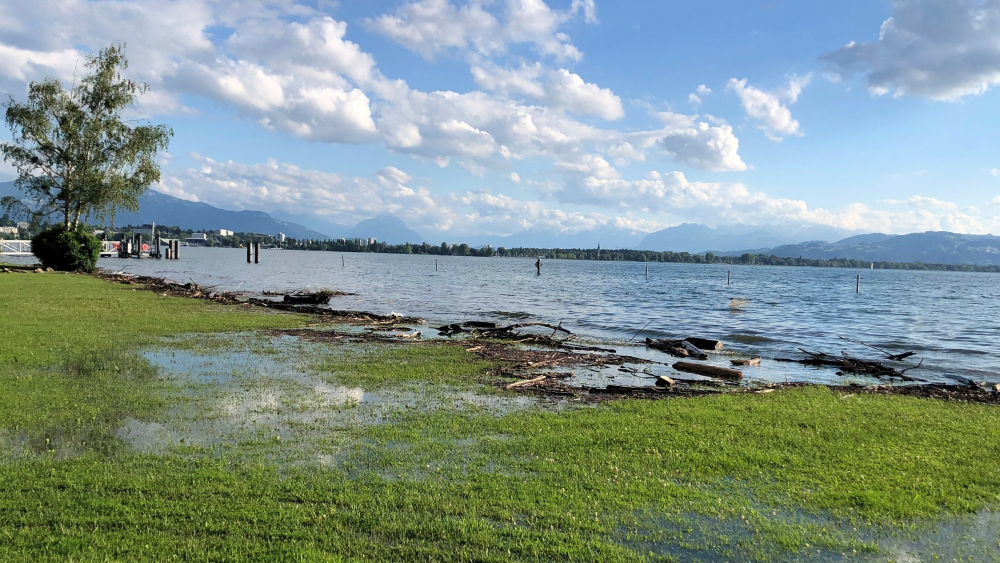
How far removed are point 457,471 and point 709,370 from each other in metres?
12.7

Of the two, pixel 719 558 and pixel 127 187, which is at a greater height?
pixel 127 187

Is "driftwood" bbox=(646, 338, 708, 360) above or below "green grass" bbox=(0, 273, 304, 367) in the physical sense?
below

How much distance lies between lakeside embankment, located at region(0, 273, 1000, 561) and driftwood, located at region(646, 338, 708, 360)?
304 inches

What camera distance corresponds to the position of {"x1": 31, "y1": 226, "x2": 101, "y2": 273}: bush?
5181 centimetres

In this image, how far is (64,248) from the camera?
52.1 metres

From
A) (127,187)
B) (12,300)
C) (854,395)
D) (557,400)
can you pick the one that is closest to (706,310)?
(854,395)

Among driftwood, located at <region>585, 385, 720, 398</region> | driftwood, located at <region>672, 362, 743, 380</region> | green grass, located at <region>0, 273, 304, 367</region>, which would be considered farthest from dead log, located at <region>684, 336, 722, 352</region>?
green grass, located at <region>0, 273, 304, 367</region>

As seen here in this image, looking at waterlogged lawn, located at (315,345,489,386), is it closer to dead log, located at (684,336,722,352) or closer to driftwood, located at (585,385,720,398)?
driftwood, located at (585,385,720,398)

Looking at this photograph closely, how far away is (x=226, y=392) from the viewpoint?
12.6 metres

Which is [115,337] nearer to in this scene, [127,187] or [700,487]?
[700,487]

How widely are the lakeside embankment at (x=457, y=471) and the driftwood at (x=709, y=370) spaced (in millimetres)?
3161

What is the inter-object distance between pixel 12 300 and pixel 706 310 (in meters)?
44.9

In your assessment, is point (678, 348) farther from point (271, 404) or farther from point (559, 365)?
point (271, 404)

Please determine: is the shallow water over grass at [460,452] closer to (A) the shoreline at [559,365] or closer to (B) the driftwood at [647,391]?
(A) the shoreline at [559,365]
